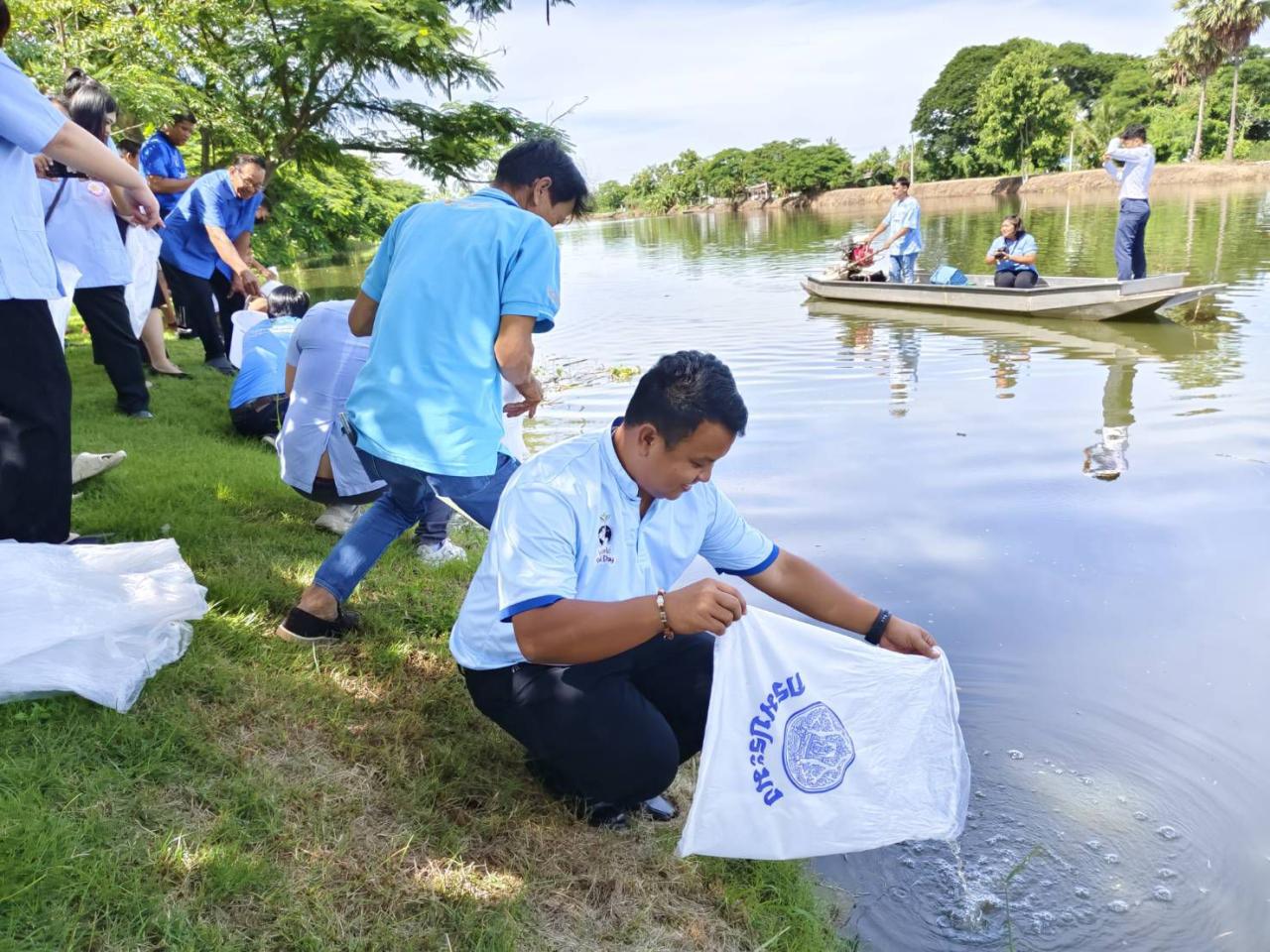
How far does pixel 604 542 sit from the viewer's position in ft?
7.58

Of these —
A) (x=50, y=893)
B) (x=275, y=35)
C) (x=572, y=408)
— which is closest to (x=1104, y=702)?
Result: (x=50, y=893)

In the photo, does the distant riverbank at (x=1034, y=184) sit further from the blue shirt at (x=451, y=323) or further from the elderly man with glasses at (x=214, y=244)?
the blue shirt at (x=451, y=323)

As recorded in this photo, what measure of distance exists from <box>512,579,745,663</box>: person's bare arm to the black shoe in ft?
4.32

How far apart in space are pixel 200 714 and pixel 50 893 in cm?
74

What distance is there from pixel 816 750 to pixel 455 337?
1693mm

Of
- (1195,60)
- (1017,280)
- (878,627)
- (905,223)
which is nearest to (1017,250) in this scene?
(1017,280)

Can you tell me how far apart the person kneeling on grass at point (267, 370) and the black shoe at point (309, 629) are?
97.4 inches

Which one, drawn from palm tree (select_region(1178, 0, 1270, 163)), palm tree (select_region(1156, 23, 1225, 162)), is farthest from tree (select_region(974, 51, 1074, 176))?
palm tree (select_region(1178, 0, 1270, 163))

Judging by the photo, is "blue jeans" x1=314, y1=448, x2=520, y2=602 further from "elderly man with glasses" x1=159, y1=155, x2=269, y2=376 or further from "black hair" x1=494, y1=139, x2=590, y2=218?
"elderly man with glasses" x1=159, y1=155, x2=269, y2=376

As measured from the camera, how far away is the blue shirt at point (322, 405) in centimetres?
406

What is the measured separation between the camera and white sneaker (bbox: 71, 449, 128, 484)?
158 inches

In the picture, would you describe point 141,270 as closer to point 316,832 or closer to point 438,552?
point 438,552

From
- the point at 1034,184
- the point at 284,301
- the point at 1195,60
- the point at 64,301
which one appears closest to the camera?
the point at 64,301

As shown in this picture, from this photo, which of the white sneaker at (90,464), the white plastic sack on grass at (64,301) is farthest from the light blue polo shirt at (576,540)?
the white plastic sack on grass at (64,301)
